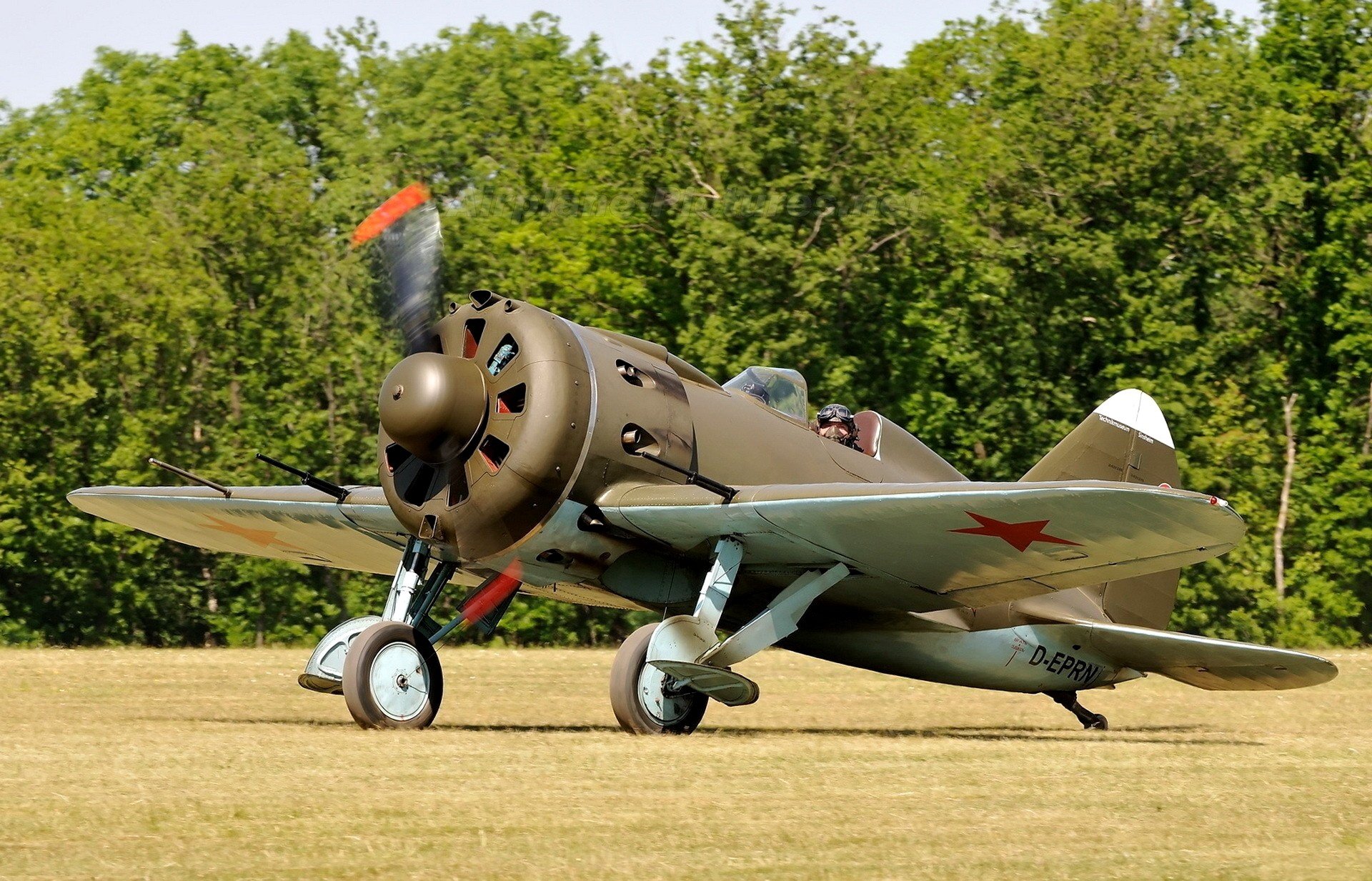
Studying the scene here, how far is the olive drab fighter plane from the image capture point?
34.5 ft

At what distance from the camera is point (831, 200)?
3588 cm

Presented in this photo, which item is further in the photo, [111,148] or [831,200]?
[111,148]

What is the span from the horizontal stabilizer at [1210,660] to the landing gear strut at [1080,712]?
1.63 feet

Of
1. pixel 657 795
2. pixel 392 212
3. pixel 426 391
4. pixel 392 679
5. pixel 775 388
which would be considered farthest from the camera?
pixel 775 388

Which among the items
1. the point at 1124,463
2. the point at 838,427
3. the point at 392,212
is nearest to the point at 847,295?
the point at 1124,463

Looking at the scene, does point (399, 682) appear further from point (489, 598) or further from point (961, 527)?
point (961, 527)

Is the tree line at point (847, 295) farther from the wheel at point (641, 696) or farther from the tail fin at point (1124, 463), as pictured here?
the wheel at point (641, 696)

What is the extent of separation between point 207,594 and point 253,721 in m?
26.8

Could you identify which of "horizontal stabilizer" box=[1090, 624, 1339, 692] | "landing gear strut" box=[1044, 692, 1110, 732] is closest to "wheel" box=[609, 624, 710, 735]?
"horizontal stabilizer" box=[1090, 624, 1339, 692]

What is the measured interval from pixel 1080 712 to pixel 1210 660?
1.52 m

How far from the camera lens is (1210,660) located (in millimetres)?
12633

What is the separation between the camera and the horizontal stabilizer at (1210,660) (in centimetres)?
1214

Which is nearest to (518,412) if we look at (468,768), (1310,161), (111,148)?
(468,768)

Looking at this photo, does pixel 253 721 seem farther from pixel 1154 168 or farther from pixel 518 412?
pixel 1154 168
